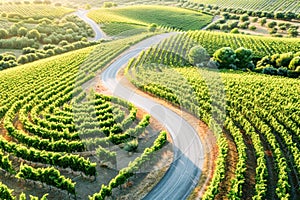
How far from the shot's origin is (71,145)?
145 feet

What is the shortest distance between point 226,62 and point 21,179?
64.6 meters

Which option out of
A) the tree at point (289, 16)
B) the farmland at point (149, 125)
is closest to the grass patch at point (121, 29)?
the farmland at point (149, 125)

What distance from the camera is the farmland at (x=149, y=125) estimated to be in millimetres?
38844

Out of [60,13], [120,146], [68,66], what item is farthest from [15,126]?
[60,13]

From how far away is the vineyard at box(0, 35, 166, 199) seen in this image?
1522 inches

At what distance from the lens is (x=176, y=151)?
4600 centimetres

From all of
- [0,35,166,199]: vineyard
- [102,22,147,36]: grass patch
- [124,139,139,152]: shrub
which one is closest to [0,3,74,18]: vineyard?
[102,22,147,36]: grass patch

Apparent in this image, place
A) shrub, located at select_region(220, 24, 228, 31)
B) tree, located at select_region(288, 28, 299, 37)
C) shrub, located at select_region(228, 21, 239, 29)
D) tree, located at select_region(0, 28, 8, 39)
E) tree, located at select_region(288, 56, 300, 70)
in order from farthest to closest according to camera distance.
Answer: shrub, located at select_region(228, 21, 239, 29) < shrub, located at select_region(220, 24, 228, 31) < tree, located at select_region(288, 28, 299, 37) < tree, located at select_region(0, 28, 8, 39) < tree, located at select_region(288, 56, 300, 70)

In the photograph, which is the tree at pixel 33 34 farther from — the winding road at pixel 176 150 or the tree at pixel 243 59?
the tree at pixel 243 59

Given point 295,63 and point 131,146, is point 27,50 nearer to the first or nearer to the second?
point 131,146

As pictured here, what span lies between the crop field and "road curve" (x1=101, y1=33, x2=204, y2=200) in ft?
301

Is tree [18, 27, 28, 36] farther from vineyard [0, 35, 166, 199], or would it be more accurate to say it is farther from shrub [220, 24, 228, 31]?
shrub [220, 24, 228, 31]

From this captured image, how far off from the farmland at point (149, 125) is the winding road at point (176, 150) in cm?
15

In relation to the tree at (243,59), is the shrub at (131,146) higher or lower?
lower
